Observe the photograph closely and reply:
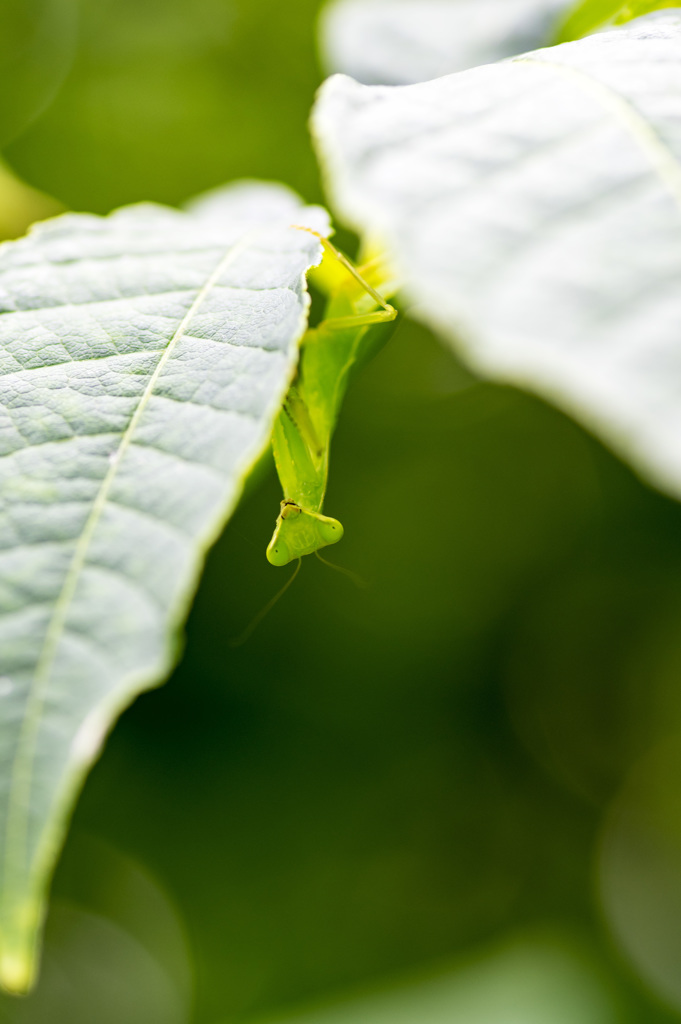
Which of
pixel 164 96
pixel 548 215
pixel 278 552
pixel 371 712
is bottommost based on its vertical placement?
pixel 371 712

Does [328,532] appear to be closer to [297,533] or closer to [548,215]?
[297,533]

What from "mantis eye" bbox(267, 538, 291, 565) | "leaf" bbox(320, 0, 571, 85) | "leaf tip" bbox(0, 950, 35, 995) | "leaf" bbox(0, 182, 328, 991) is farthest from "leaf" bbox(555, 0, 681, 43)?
"leaf tip" bbox(0, 950, 35, 995)

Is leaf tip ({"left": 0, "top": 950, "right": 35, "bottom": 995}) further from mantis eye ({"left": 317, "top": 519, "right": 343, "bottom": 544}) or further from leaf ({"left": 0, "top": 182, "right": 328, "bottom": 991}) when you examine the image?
mantis eye ({"left": 317, "top": 519, "right": 343, "bottom": 544})

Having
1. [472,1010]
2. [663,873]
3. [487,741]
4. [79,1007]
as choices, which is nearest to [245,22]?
[487,741]

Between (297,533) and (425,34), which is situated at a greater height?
(425,34)

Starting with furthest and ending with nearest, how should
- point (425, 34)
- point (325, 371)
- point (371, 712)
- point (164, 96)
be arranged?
1. point (371, 712)
2. point (164, 96)
3. point (425, 34)
4. point (325, 371)

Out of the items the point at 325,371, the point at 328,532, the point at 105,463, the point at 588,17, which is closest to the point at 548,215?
the point at 105,463

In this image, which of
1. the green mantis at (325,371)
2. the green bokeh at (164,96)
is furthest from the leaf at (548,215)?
the green bokeh at (164,96)
